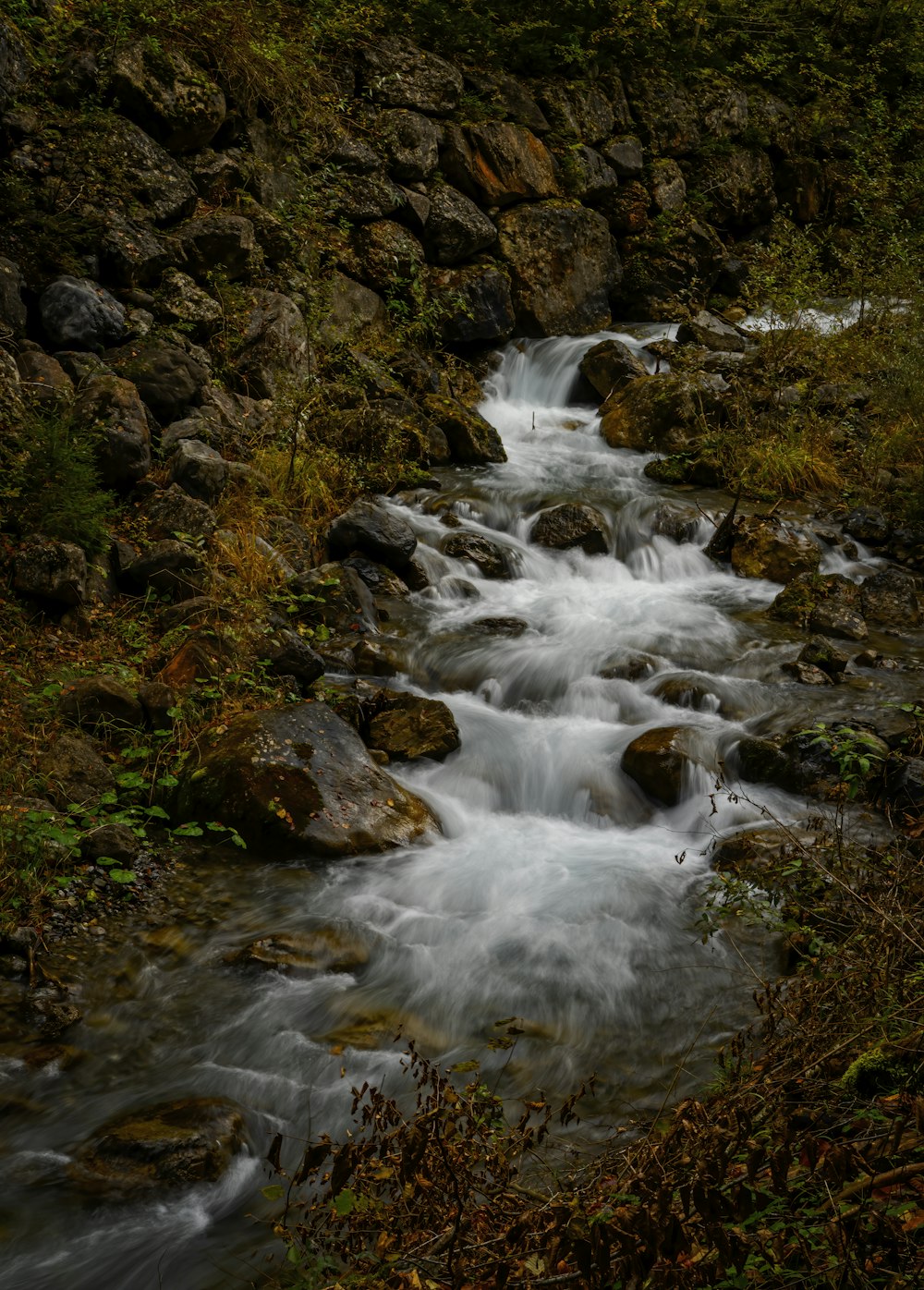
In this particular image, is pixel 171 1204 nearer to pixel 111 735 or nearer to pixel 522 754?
pixel 111 735

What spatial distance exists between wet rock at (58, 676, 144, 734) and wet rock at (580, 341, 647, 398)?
31.3ft

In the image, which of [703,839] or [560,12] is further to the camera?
[560,12]

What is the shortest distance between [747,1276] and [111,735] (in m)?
4.41

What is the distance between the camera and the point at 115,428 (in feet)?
23.1

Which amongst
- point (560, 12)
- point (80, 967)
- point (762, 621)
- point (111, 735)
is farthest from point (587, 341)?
point (80, 967)

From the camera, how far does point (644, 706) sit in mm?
7496

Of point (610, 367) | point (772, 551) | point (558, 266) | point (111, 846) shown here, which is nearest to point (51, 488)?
point (111, 846)

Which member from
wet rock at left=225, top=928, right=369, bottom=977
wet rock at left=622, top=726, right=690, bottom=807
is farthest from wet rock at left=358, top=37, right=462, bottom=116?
wet rock at left=225, top=928, right=369, bottom=977

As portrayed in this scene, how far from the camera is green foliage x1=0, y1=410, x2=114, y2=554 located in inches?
243

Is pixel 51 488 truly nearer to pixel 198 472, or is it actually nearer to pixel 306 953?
pixel 198 472

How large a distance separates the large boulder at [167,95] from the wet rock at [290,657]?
20.0ft

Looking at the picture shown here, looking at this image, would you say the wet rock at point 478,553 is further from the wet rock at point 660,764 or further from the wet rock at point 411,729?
the wet rock at point 660,764

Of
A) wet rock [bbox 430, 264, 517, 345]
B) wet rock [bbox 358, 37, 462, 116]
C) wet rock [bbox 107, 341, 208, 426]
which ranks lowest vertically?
wet rock [bbox 107, 341, 208, 426]

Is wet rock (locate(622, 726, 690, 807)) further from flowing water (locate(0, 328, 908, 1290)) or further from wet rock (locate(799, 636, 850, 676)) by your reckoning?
wet rock (locate(799, 636, 850, 676))
